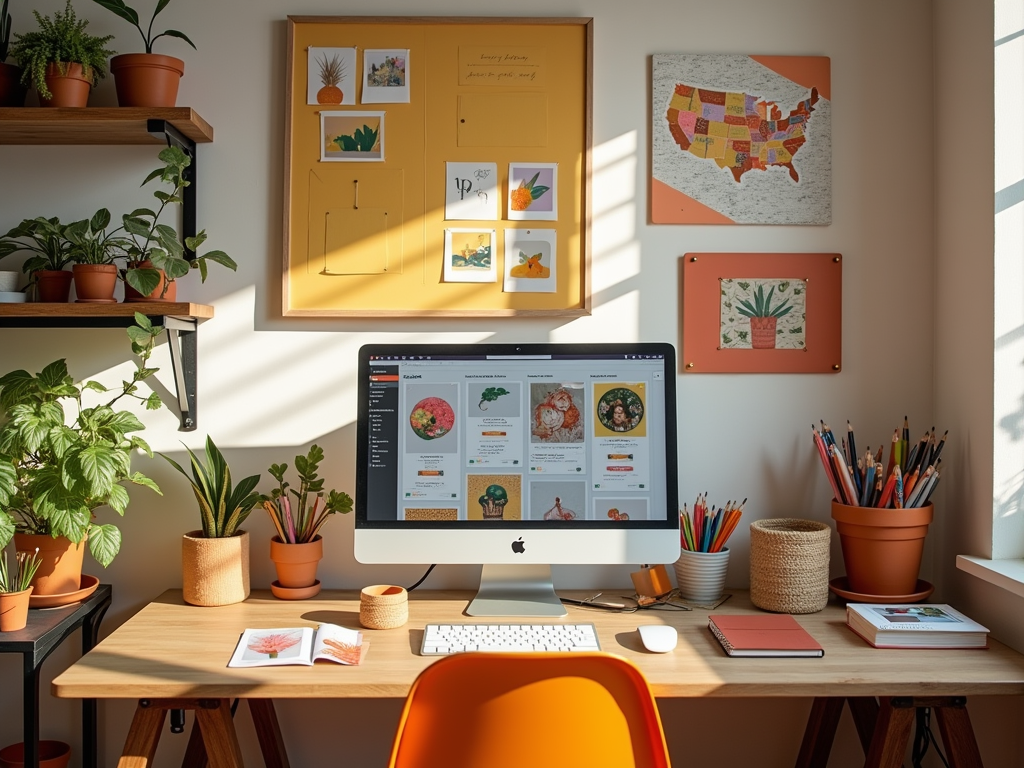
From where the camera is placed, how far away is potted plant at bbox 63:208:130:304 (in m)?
1.85

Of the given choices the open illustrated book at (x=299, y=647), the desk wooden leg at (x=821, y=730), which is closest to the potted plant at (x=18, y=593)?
the open illustrated book at (x=299, y=647)

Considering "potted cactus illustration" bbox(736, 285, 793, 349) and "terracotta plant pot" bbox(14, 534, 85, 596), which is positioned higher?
"potted cactus illustration" bbox(736, 285, 793, 349)

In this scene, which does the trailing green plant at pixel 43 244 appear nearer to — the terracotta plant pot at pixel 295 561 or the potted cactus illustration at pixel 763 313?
the terracotta plant pot at pixel 295 561

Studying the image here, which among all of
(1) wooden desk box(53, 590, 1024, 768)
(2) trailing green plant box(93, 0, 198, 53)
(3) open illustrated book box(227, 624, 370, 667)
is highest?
(2) trailing green plant box(93, 0, 198, 53)

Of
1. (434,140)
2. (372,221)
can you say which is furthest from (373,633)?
(434,140)

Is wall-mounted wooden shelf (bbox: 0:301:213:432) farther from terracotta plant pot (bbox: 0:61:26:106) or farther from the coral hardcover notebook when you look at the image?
the coral hardcover notebook

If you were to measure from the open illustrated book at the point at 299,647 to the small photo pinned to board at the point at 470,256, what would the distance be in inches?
32.9

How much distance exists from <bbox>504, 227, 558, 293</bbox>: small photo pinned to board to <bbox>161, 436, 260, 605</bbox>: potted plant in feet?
2.46

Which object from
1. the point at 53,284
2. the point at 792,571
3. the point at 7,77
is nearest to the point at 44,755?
the point at 53,284

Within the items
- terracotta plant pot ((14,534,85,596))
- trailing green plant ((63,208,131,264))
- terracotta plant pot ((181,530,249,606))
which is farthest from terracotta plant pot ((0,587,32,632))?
trailing green plant ((63,208,131,264))

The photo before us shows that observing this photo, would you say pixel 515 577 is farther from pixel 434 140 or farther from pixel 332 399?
pixel 434 140

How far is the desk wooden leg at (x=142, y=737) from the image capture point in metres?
1.48

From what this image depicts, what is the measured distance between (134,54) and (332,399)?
0.87m

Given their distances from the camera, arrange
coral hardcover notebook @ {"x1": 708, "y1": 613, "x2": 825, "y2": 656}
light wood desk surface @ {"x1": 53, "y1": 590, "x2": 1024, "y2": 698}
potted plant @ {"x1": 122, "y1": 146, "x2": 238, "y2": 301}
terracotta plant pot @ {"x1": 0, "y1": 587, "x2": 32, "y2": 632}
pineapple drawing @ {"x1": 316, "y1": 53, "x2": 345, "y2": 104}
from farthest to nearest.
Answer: pineapple drawing @ {"x1": 316, "y1": 53, "x2": 345, "y2": 104}, potted plant @ {"x1": 122, "y1": 146, "x2": 238, "y2": 301}, terracotta plant pot @ {"x1": 0, "y1": 587, "x2": 32, "y2": 632}, coral hardcover notebook @ {"x1": 708, "y1": 613, "x2": 825, "y2": 656}, light wood desk surface @ {"x1": 53, "y1": 590, "x2": 1024, "y2": 698}
